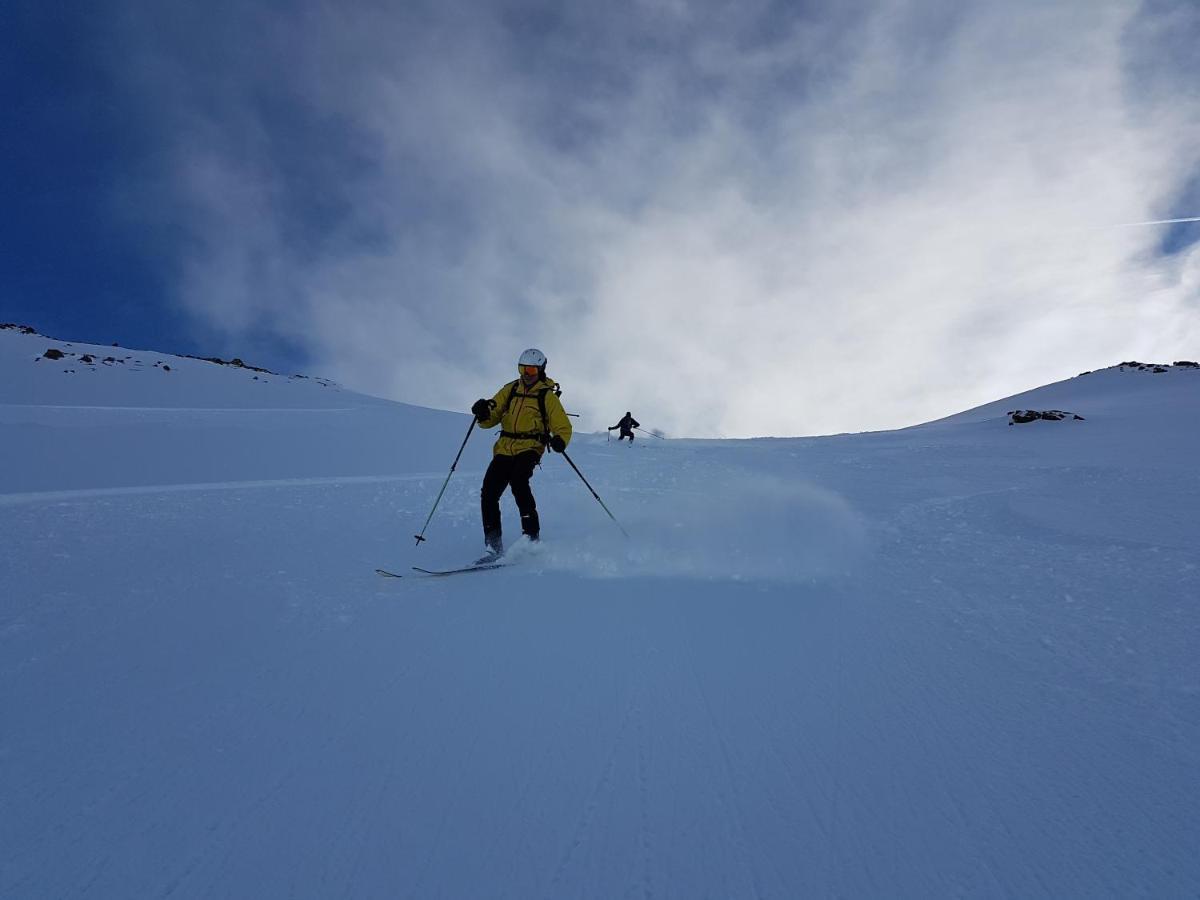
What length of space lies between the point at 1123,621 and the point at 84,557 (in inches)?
297

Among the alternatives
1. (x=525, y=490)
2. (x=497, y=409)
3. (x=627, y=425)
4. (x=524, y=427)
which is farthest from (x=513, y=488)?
(x=627, y=425)

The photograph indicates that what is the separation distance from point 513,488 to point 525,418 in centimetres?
79

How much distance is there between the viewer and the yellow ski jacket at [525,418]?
6.24 metres

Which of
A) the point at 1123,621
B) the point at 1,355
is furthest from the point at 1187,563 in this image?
the point at 1,355

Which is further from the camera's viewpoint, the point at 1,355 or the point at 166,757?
the point at 1,355

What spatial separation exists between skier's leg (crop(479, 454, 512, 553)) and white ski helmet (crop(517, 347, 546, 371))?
1071 millimetres

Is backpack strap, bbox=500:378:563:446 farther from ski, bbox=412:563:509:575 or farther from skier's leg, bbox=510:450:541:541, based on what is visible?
ski, bbox=412:563:509:575

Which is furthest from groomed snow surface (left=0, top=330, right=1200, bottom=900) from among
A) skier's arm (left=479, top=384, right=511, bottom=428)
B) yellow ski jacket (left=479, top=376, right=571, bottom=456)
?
skier's arm (left=479, top=384, right=511, bottom=428)

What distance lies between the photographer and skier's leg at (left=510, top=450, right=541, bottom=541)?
607 cm

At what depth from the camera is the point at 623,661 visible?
321cm

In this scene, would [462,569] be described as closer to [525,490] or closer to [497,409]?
[525,490]

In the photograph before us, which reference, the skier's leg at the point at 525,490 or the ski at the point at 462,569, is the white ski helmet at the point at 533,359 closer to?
the skier's leg at the point at 525,490

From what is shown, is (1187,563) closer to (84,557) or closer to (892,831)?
(892,831)

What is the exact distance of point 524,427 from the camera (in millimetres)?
6258
